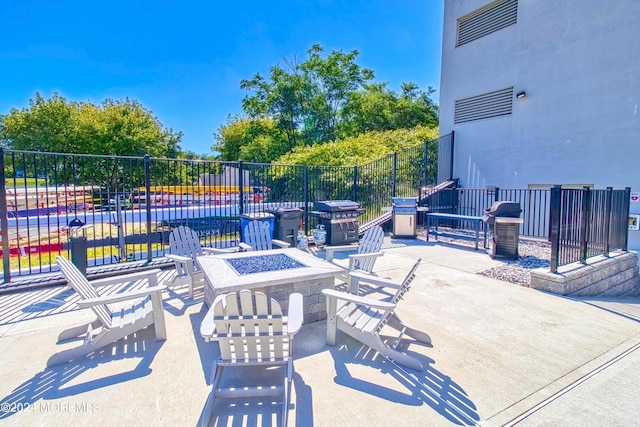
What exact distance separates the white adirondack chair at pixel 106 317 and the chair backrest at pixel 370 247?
8.70 feet

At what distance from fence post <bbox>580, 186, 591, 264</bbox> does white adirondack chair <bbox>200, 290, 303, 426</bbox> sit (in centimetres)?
541

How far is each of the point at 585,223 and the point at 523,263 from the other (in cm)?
140

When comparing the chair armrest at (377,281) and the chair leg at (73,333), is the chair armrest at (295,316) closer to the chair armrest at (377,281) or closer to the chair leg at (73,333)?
the chair armrest at (377,281)

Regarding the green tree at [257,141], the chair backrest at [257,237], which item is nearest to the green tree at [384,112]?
the green tree at [257,141]

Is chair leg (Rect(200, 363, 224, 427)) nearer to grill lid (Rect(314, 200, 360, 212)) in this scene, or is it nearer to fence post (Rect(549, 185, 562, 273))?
fence post (Rect(549, 185, 562, 273))

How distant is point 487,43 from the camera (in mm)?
10445

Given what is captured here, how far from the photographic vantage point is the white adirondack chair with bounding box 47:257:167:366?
280 cm

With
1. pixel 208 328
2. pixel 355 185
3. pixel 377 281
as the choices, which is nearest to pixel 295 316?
pixel 208 328

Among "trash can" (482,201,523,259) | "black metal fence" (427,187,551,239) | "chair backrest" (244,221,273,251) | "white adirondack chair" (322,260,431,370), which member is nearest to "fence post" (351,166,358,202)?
"black metal fence" (427,187,551,239)

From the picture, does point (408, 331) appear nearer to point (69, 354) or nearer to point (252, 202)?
point (69, 354)

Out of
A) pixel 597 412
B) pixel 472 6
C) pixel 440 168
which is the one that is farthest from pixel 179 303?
pixel 472 6

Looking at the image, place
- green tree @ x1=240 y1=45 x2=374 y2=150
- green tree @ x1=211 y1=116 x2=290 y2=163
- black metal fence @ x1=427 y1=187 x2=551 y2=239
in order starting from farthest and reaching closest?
green tree @ x1=211 y1=116 x2=290 y2=163 < green tree @ x1=240 y1=45 x2=374 y2=150 < black metal fence @ x1=427 y1=187 x2=551 y2=239

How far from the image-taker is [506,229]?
663cm

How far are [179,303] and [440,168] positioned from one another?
1039cm
